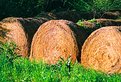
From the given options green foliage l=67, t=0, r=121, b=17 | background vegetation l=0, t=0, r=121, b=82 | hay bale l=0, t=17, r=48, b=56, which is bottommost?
background vegetation l=0, t=0, r=121, b=82

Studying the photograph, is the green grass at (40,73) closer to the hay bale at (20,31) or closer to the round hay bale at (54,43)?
the round hay bale at (54,43)

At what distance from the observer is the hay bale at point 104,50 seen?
8.78m

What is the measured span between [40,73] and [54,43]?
9.60 ft

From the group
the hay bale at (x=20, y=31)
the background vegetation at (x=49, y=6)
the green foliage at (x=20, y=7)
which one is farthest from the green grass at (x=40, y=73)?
the background vegetation at (x=49, y=6)

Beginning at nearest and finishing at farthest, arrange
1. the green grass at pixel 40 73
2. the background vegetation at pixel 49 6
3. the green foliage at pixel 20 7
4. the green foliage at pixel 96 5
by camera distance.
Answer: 1. the green grass at pixel 40 73
2. the green foliage at pixel 20 7
3. the background vegetation at pixel 49 6
4. the green foliage at pixel 96 5

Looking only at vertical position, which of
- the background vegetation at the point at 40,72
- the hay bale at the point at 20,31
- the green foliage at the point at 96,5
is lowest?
the background vegetation at the point at 40,72

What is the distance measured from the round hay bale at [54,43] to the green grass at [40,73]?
1.29 metres

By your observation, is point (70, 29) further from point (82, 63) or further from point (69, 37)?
point (82, 63)

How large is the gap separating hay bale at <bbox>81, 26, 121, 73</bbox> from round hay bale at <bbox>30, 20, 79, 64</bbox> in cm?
30

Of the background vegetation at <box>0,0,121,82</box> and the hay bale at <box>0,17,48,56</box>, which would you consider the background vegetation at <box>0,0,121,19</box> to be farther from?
the background vegetation at <box>0,0,121,82</box>

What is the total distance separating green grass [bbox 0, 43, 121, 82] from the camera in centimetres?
684

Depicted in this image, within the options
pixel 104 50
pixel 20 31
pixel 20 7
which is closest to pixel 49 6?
pixel 20 7

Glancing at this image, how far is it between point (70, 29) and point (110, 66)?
58.3 inches

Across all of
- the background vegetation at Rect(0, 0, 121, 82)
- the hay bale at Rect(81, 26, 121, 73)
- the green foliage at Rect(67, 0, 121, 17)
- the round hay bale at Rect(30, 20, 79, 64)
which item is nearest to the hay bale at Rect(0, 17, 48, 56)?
the round hay bale at Rect(30, 20, 79, 64)
